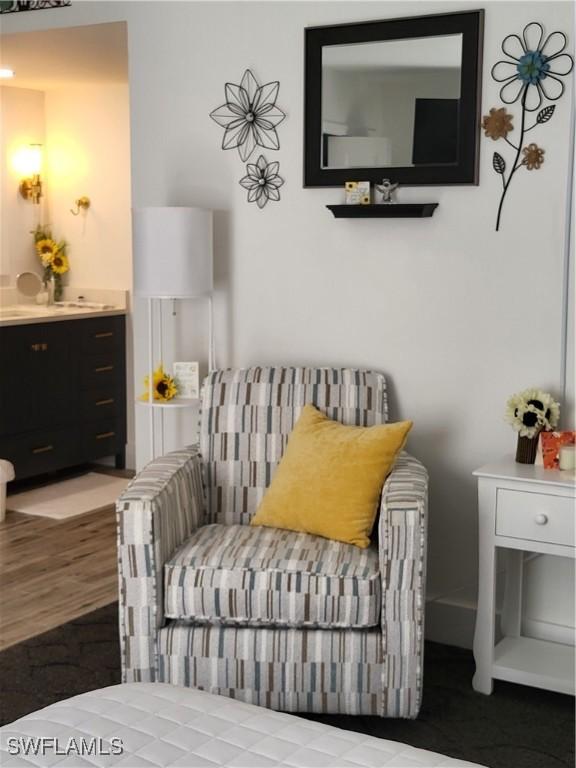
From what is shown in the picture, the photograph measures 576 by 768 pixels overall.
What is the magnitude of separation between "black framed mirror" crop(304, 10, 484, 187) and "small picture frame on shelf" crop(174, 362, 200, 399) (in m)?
0.79

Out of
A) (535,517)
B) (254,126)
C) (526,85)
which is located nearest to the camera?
(535,517)

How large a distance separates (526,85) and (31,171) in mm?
3513

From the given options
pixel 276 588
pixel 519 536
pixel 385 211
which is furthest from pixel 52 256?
pixel 519 536

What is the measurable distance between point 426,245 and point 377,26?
0.74m

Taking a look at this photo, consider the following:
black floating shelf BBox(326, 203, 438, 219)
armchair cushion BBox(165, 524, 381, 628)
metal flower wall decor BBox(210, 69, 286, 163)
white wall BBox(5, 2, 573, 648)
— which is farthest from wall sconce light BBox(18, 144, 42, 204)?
armchair cushion BBox(165, 524, 381, 628)

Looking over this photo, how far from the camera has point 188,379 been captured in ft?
12.0

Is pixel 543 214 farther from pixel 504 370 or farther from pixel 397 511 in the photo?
pixel 397 511

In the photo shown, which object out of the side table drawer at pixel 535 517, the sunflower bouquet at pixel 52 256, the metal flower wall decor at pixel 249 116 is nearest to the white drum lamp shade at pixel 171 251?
the metal flower wall decor at pixel 249 116

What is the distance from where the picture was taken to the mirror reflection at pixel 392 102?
3158 millimetres

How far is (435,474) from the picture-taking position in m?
3.35

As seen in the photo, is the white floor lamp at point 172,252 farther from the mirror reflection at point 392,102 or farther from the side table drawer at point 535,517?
the side table drawer at point 535,517

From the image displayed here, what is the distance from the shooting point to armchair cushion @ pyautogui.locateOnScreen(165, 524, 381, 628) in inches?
103

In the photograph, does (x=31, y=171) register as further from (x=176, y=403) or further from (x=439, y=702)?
(x=439, y=702)

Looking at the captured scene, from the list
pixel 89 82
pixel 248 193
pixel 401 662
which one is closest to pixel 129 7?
pixel 248 193
